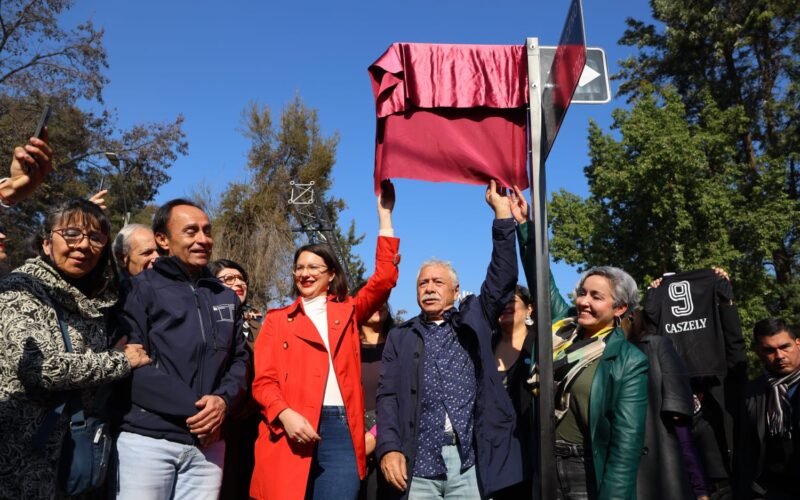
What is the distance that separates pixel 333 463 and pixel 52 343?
4.85 feet

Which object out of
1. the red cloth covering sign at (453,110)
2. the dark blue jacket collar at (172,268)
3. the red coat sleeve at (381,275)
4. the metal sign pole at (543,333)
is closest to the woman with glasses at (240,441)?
the dark blue jacket collar at (172,268)

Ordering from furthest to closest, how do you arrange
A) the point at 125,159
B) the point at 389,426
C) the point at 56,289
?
1. the point at 125,159
2. the point at 389,426
3. the point at 56,289

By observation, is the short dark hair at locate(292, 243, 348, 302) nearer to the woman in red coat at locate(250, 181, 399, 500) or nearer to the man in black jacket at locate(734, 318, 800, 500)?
the woman in red coat at locate(250, 181, 399, 500)

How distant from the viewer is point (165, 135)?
2508cm

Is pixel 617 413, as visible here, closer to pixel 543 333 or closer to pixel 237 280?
pixel 543 333

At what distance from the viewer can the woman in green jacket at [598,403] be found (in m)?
3.20

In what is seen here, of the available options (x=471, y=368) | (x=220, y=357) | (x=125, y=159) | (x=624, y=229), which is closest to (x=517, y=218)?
(x=471, y=368)

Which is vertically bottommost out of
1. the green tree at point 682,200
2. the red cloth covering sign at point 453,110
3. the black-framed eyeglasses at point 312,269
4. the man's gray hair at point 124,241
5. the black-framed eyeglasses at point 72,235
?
the black-framed eyeglasses at point 72,235

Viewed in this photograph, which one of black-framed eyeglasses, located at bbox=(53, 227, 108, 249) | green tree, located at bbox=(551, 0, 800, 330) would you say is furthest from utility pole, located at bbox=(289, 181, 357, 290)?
black-framed eyeglasses, located at bbox=(53, 227, 108, 249)

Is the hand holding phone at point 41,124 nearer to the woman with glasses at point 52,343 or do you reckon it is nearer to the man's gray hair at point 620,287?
the woman with glasses at point 52,343

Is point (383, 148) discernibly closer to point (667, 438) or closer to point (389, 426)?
point (389, 426)

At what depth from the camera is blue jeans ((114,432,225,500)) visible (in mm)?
2969

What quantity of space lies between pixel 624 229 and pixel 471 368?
18.1 m

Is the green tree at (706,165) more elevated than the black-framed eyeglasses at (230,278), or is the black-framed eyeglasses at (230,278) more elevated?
the green tree at (706,165)
